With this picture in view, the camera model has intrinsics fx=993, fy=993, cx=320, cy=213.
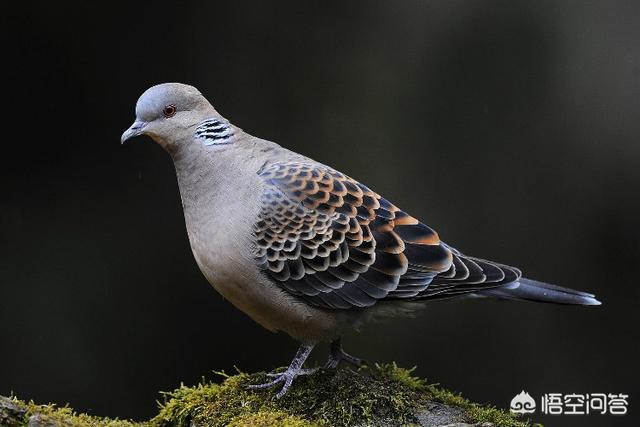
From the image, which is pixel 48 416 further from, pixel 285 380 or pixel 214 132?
pixel 214 132

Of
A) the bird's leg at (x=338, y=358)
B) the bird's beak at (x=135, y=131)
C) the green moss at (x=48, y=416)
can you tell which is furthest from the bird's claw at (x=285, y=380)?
the bird's beak at (x=135, y=131)

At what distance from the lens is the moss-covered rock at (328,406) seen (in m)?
4.34

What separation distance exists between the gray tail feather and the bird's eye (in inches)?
65.5

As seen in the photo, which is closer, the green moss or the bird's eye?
the green moss

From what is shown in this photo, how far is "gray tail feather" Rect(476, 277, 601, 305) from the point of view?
4500 millimetres

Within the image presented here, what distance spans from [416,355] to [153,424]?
9.32 feet

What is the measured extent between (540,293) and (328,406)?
3.59 ft

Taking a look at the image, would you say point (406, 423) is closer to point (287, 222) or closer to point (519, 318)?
point (287, 222)

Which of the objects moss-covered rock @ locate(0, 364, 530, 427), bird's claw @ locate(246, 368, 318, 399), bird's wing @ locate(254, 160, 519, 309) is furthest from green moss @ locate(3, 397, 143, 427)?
bird's wing @ locate(254, 160, 519, 309)

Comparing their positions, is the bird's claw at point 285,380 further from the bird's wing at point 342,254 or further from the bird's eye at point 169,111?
the bird's eye at point 169,111

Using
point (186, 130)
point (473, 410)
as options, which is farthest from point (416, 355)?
point (186, 130)

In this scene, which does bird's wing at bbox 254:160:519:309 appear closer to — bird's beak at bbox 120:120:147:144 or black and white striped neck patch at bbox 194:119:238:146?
black and white striped neck patch at bbox 194:119:238:146

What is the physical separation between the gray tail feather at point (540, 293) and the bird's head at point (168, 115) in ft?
5.20

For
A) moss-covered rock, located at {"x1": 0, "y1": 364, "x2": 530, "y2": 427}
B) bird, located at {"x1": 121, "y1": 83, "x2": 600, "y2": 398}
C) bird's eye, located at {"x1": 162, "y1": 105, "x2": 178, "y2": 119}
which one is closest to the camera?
moss-covered rock, located at {"x1": 0, "y1": 364, "x2": 530, "y2": 427}
